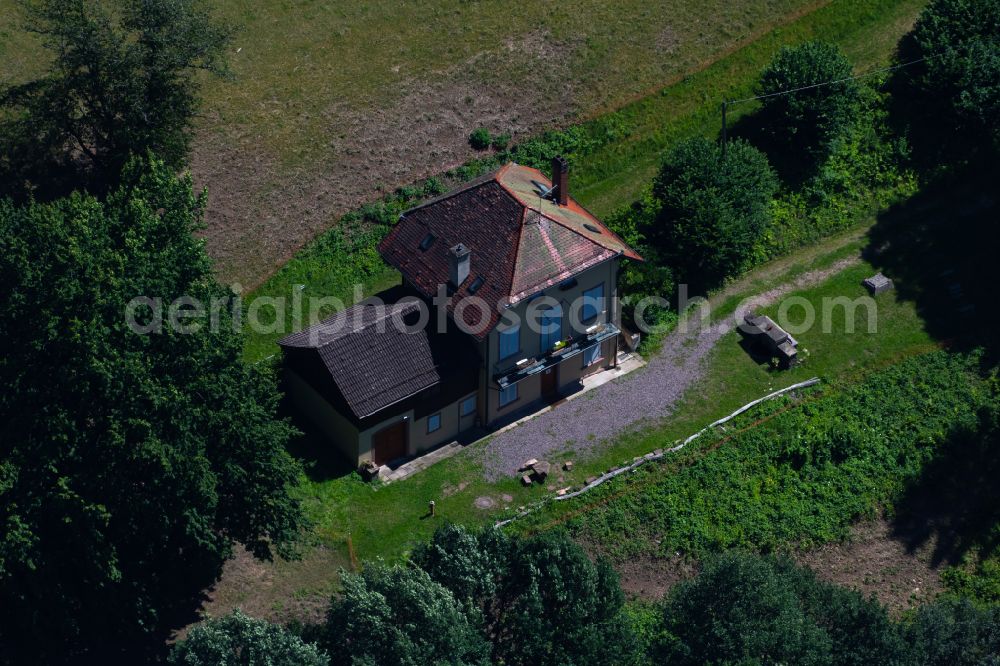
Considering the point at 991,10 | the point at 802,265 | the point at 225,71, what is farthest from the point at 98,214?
the point at 991,10

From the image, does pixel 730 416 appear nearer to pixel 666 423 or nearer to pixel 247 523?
pixel 666 423

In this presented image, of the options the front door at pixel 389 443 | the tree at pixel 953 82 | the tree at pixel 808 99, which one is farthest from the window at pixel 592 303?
the tree at pixel 953 82

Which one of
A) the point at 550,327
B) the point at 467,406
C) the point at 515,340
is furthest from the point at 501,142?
the point at 467,406

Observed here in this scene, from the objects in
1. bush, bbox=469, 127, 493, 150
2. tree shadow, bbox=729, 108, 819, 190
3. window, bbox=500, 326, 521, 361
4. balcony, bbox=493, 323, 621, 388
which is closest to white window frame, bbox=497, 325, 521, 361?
window, bbox=500, 326, 521, 361

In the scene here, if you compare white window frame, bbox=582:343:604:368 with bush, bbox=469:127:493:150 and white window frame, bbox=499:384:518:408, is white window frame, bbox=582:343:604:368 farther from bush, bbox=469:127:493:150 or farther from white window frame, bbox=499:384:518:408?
bush, bbox=469:127:493:150

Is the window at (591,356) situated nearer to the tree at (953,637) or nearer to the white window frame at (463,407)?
the white window frame at (463,407)

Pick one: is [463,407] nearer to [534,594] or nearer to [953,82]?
[534,594]
